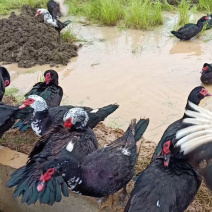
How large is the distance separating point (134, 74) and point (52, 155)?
10.7ft

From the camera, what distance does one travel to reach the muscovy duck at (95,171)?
3.14 meters

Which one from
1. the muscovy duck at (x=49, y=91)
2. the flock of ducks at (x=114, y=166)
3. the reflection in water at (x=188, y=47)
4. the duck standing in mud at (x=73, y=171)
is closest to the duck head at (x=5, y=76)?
the muscovy duck at (x=49, y=91)

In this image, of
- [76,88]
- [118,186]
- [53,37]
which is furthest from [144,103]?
[53,37]

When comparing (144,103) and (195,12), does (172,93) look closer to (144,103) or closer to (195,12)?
(144,103)

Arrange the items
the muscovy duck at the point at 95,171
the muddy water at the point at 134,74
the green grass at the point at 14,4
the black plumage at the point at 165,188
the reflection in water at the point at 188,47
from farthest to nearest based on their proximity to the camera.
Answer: the green grass at the point at 14,4, the reflection in water at the point at 188,47, the muddy water at the point at 134,74, the muscovy duck at the point at 95,171, the black plumage at the point at 165,188

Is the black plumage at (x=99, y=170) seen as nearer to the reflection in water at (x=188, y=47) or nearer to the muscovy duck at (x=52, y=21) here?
the reflection in water at (x=188, y=47)

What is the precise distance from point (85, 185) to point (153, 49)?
468 cm

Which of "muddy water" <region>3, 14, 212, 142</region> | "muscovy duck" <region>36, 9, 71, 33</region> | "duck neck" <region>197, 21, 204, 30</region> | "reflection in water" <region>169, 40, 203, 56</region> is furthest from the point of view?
"muscovy duck" <region>36, 9, 71, 33</region>

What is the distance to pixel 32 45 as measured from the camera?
288 inches

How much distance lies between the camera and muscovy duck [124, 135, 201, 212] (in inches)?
115

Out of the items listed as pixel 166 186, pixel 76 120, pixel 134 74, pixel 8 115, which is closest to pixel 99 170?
pixel 166 186

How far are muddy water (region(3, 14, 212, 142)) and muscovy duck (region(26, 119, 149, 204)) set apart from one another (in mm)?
1454

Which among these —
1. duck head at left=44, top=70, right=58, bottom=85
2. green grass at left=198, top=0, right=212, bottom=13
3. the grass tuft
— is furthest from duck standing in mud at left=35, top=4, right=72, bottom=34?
green grass at left=198, top=0, right=212, bottom=13

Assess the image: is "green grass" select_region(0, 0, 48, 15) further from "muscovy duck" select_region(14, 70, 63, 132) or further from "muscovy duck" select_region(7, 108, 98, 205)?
"muscovy duck" select_region(7, 108, 98, 205)
